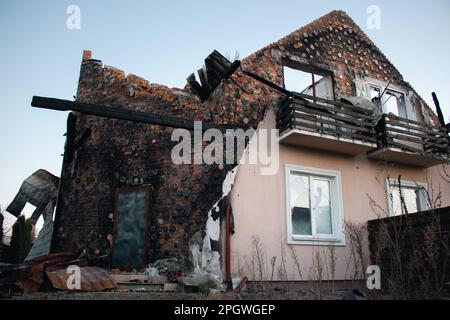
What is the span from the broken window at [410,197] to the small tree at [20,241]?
46.2 ft

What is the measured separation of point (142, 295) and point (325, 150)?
18.2 ft

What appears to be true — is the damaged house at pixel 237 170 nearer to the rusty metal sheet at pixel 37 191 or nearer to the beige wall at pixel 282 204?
the beige wall at pixel 282 204

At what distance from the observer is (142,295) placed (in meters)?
6.00

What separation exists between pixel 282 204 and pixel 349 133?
94.5 inches

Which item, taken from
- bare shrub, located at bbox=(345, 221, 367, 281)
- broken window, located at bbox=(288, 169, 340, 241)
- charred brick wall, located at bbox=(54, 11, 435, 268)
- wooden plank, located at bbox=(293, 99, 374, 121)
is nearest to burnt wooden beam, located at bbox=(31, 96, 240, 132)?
charred brick wall, located at bbox=(54, 11, 435, 268)

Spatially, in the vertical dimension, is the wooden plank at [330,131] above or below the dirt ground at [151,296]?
above

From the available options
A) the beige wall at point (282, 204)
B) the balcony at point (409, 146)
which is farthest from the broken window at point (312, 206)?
the balcony at point (409, 146)

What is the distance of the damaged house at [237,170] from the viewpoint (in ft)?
25.8

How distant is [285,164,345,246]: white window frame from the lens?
814 cm

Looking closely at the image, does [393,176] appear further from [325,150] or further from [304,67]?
[304,67]

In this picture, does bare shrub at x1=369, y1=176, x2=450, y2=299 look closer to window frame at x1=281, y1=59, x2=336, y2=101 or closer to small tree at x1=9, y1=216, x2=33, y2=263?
window frame at x1=281, y1=59, x2=336, y2=101

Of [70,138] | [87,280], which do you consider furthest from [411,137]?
[70,138]

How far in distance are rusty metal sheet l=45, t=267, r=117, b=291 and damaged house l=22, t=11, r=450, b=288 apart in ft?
5.27
